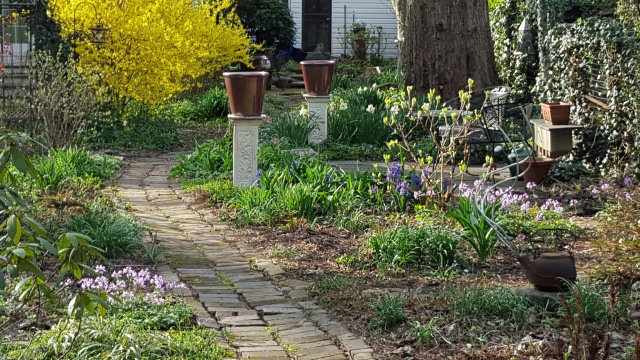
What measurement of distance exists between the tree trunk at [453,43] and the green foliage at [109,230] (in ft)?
25.6

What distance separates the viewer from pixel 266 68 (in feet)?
74.4

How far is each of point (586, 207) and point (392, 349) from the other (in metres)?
4.08

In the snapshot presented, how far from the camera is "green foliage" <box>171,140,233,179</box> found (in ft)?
33.9

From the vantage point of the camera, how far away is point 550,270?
18.5 feet

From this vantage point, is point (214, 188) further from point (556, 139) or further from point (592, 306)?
point (592, 306)

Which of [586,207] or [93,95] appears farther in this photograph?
[93,95]

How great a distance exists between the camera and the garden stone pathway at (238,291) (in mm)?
5105

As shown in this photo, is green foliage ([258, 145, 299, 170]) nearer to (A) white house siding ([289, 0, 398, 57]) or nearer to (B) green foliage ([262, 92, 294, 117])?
(B) green foliage ([262, 92, 294, 117])

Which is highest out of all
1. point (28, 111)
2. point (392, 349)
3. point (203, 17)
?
point (203, 17)

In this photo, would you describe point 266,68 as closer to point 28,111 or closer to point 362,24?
point 362,24

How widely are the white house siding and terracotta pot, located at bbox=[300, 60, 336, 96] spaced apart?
51.2 feet

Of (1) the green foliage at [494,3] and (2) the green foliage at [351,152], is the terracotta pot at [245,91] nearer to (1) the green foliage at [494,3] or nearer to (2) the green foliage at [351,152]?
(2) the green foliage at [351,152]

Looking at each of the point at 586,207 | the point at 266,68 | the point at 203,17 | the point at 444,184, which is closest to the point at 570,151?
the point at 586,207

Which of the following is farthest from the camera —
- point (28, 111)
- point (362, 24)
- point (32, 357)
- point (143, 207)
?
point (362, 24)
